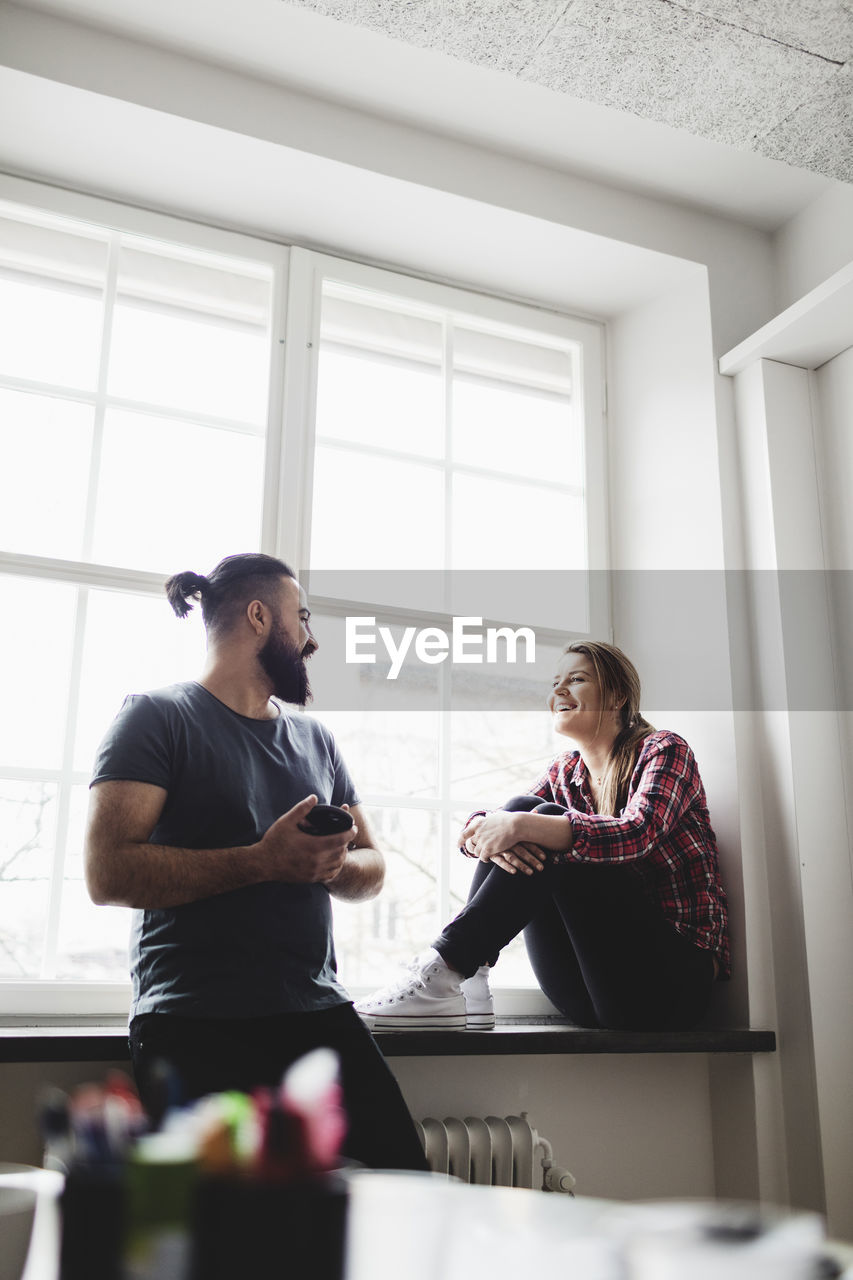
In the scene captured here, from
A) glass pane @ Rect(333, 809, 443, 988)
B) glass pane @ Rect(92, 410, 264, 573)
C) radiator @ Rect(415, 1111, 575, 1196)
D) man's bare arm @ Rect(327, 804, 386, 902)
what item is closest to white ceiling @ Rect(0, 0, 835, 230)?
glass pane @ Rect(92, 410, 264, 573)

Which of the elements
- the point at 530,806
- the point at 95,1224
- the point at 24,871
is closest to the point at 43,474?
the point at 24,871

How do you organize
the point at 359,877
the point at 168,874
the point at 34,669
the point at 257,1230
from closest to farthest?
the point at 257,1230 < the point at 168,874 < the point at 359,877 < the point at 34,669

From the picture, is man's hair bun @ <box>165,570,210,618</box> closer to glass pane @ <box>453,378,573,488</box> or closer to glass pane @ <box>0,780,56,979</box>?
glass pane @ <box>0,780,56,979</box>

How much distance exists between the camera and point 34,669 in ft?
8.77

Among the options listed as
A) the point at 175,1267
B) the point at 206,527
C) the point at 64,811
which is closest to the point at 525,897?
the point at 64,811

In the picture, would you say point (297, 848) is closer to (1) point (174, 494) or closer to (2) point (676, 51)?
(1) point (174, 494)

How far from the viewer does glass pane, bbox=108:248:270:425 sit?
3.01 metres

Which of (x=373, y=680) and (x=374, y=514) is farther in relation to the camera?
(x=374, y=514)

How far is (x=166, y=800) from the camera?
206cm

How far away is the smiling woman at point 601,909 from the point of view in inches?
97.8

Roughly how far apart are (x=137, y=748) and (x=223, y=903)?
1.10ft

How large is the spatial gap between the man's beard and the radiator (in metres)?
1.02

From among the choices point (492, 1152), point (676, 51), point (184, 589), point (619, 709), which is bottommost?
point (492, 1152)

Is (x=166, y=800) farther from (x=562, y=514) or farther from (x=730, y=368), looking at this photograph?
(x=730, y=368)
